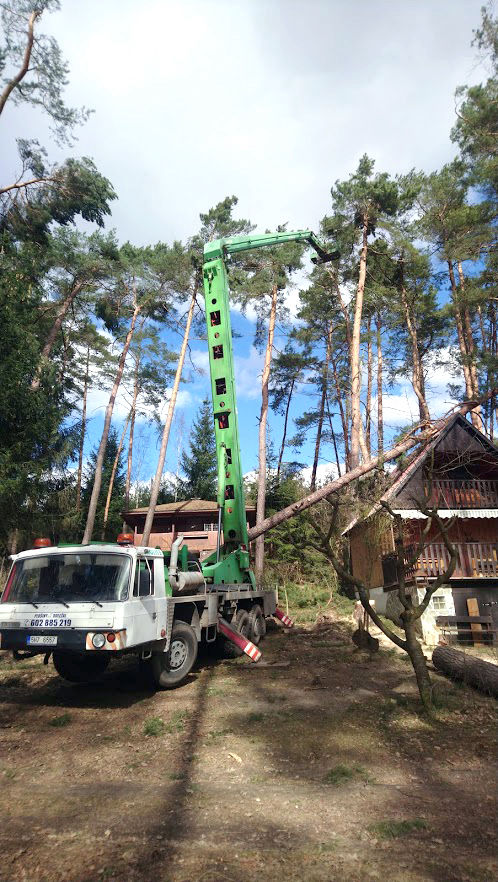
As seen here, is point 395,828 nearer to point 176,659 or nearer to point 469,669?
point 176,659

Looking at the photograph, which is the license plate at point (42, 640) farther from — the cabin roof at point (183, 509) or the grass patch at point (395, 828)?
the cabin roof at point (183, 509)

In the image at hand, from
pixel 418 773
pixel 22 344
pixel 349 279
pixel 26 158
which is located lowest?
pixel 418 773

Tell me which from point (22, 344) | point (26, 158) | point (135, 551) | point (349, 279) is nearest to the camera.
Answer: point (135, 551)

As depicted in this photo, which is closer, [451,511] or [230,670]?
[230,670]

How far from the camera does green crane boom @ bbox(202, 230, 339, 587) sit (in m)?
10.7

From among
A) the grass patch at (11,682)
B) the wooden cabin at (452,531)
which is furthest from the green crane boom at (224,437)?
the wooden cabin at (452,531)

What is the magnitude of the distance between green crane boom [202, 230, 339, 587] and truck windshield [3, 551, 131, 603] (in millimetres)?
3631

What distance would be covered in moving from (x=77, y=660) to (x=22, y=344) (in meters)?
7.80

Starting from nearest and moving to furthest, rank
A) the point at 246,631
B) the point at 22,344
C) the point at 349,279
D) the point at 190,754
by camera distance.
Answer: the point at 190,754 < the point at 246,631 < the point at 22,344 < the point at 349,279

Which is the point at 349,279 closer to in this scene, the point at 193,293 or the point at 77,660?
the point at 193,293

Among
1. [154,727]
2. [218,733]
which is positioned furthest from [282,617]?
[154,727]

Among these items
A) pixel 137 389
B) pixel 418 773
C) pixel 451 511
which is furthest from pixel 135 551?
pixel 137 389

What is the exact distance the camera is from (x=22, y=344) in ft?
39.7

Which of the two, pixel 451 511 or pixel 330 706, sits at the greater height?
pixel 451 511
